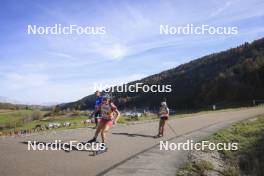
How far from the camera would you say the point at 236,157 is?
693 inches

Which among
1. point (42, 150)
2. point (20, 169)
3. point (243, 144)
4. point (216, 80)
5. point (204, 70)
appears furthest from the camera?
point (204, 70)

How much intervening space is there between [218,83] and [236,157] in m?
79.2

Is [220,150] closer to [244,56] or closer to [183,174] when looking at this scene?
[183,174]

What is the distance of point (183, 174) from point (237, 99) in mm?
73790

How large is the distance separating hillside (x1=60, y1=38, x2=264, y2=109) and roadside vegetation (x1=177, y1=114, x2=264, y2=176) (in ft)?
118

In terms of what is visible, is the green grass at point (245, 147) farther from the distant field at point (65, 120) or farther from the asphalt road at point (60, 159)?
the distant field at point (65, 120)

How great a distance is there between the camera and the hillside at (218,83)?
84.8 m

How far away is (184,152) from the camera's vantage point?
15000 millimetres

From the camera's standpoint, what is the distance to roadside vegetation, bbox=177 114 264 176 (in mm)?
12805

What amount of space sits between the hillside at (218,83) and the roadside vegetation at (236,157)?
35.9 meters

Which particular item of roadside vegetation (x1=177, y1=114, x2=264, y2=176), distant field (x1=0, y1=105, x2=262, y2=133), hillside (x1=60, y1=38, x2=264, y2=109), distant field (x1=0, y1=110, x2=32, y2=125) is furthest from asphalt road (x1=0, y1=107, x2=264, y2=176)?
distant field (x1=0, y1=110, x2=32, y2=125)

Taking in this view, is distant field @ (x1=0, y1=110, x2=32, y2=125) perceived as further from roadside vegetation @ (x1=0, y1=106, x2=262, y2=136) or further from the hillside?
the hillside

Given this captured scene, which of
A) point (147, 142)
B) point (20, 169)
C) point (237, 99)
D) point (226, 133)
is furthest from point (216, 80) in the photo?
point (20, 169)

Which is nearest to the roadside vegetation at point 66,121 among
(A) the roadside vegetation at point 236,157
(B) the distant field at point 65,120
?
(B) the distant field at point 65,120
